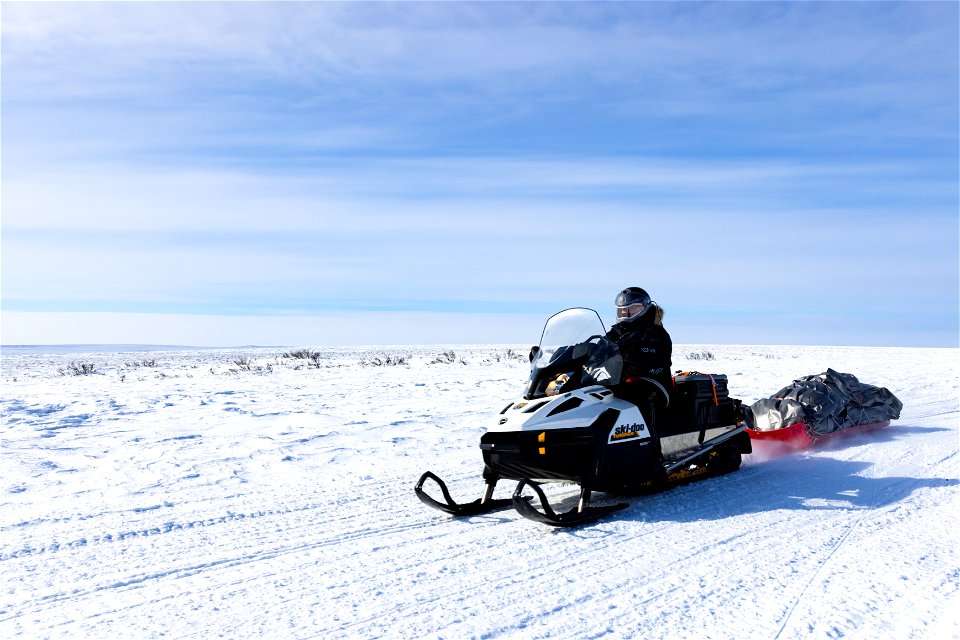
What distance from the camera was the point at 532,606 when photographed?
3.89 m

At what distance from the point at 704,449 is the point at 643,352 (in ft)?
4.28

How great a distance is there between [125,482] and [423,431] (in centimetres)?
390

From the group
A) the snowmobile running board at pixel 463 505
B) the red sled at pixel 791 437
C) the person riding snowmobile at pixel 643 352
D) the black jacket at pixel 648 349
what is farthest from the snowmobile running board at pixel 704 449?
the snowmobile running board at pixel 463 505

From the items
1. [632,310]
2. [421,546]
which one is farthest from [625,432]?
[421,546]

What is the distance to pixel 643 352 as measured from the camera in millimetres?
6551

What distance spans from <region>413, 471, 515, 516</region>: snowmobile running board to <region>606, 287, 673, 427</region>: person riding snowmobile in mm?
1406

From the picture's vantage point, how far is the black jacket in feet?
21.3

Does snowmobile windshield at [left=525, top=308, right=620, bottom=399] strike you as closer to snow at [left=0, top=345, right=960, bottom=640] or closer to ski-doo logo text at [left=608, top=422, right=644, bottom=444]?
ski-doo logo text at [left=608, top=422, right=644, bottom=444]

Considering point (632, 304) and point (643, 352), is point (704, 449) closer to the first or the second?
point (643, 352)

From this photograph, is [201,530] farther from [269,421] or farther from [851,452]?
[851,452]

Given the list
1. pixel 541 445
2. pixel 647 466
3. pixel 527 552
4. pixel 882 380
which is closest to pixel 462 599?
pixel 527 552

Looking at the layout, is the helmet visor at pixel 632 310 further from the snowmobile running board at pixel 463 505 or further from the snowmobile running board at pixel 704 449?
the snowmobile running board at pixel 463 505

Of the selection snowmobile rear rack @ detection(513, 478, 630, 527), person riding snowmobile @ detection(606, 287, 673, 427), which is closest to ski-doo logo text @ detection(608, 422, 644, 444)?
person riding snowmobile @ detection(606, 287, 673, 427)

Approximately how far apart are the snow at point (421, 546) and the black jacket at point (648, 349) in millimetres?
1061
